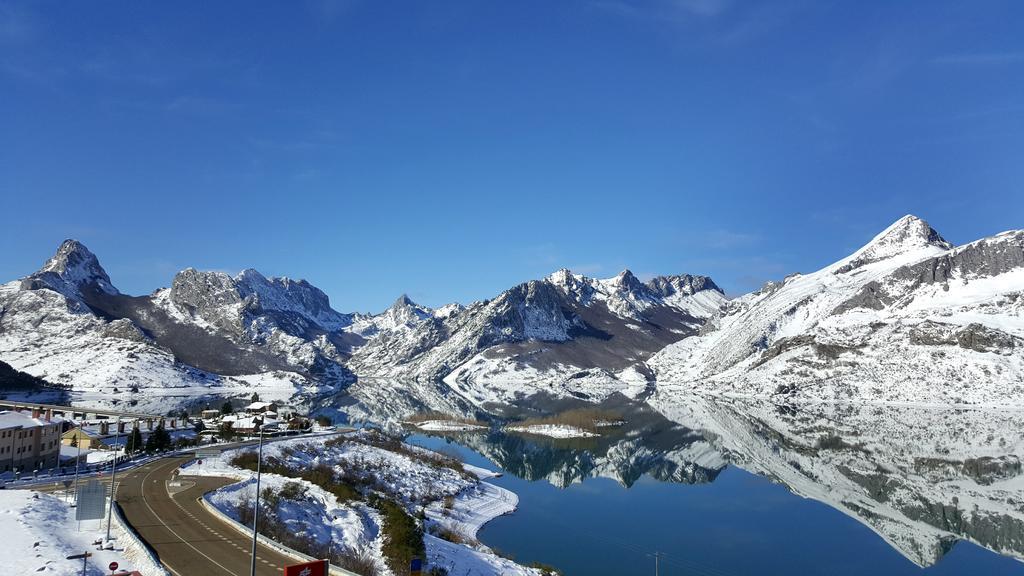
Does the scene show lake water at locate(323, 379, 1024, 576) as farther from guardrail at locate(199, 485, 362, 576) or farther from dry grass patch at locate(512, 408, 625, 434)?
guardrail at locate(199, 485, 362, 576)

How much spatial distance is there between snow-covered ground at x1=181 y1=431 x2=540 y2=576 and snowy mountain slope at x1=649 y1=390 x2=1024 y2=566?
4275 centimetres

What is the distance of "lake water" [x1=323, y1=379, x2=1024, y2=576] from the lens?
5956 centimetres

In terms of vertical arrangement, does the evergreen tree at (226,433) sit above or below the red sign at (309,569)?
above

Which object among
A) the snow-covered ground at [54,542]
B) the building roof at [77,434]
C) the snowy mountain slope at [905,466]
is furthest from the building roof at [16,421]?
→ the snowy mountain slope at [905,466]

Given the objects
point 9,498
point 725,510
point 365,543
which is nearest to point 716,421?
point 725,510

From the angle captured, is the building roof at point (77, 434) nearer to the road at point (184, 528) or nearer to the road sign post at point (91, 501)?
the road at point (184, 528)

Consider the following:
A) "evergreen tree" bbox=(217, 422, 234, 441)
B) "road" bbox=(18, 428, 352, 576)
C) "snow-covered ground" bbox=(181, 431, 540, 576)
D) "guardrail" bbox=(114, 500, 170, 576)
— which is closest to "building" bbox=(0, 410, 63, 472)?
"road" bbox=(18, 428, 352, 576)

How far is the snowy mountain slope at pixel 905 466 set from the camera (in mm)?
69250

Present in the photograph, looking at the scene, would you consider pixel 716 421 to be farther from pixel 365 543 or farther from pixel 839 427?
pixel 365 543

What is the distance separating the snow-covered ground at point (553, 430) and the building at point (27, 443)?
98480 millimetres

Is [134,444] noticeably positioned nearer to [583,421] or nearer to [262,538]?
[262,538]

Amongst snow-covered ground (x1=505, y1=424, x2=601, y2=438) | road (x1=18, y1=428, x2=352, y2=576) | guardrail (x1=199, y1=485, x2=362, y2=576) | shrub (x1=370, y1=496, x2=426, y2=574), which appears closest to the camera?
guardrail (x1=199, y1=485, x2=362, y2=576)

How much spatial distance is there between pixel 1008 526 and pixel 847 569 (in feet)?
93.6

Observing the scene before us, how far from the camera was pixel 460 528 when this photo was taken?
6625cm
